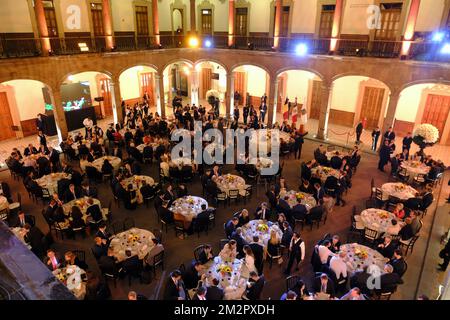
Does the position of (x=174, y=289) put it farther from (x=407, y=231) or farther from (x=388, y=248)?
(x=407, y=231)

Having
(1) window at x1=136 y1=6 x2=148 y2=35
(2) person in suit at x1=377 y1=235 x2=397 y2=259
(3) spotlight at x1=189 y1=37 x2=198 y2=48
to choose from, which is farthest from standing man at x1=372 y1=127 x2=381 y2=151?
(1) window at x1=136 y1=6 x2=148 y2=35

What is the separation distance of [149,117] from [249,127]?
562cm

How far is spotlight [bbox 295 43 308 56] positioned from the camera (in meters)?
17.6

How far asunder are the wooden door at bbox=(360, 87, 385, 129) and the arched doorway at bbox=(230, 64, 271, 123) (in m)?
7.14

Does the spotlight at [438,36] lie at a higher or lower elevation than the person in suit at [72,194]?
higher

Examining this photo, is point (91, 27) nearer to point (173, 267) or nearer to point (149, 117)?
point (149, 117)

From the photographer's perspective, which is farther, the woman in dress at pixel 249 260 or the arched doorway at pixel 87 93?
the arched doorway at pixel 87 93

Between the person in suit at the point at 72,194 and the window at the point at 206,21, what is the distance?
17748mm

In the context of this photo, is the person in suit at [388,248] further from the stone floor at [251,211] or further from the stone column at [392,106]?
the stone column at [392,106]

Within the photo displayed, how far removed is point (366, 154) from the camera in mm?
16547

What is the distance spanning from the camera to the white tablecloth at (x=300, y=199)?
34.7 ft

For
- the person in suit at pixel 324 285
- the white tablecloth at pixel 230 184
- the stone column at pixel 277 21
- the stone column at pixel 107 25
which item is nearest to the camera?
the person in suit at pixel 324 285

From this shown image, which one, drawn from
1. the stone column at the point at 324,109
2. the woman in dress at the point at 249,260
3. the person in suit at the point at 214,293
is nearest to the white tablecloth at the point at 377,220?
the woman in dress at the point at 249,260
